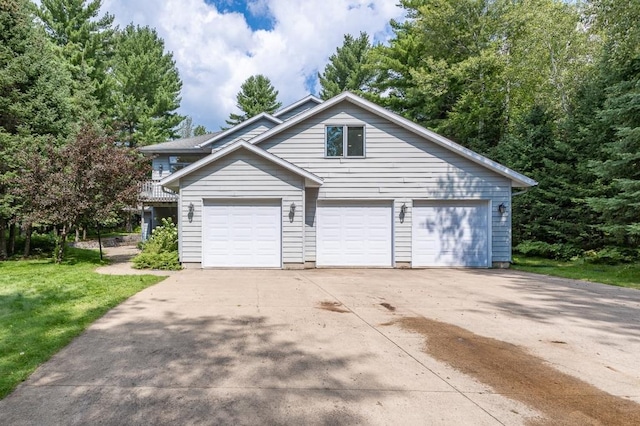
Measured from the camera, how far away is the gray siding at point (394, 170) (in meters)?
11.3

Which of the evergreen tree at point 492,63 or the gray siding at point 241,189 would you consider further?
the evergreen tree at point 492,63

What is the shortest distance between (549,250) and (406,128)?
26.5 ft

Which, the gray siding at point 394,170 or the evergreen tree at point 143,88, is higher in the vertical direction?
the evergreen tree at point 143,88

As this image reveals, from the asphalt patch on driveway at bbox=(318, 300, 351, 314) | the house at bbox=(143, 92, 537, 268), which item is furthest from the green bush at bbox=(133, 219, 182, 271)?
the asphalt patch on driveway at bbox=(318, 300, 351, 314)

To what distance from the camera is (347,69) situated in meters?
36.4

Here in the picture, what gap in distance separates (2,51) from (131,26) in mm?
25630

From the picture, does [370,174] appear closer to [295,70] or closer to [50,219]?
[50,219]

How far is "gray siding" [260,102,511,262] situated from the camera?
37.0 feet

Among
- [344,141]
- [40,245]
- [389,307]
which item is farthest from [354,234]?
[40,245]

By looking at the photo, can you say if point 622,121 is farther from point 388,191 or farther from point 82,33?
point 82,33

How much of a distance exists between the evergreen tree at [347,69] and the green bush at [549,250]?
25651mm

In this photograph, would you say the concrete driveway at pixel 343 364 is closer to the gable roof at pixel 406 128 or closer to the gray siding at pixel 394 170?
the gray siding at pixel 394 170

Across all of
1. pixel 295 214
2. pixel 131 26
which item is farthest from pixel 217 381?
pixel 131 26

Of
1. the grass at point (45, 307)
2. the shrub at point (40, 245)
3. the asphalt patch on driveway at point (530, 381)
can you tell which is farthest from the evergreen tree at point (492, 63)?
the shrub at point (40, 245)
